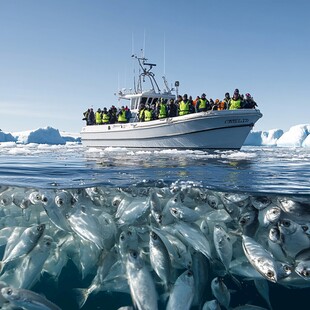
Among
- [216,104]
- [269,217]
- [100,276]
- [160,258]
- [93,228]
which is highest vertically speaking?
[216,104]

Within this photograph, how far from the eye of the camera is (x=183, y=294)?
4211 mm

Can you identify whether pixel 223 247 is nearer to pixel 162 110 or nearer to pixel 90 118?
pixel 162 110

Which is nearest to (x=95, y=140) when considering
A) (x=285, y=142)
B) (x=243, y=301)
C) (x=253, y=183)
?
(x=253, y=183)

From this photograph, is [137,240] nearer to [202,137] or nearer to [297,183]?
[297,183]

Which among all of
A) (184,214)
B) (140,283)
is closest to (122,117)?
(184,214)

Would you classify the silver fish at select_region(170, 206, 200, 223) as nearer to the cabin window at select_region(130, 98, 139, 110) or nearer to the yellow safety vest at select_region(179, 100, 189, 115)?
the yellow safety vest at select_region(179, 100, 189, 115)

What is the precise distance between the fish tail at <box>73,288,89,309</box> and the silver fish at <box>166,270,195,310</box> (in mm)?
1334

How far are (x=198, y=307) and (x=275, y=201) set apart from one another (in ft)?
7.79

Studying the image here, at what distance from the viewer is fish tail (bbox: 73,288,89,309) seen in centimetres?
497

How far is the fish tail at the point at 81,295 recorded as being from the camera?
4.97m

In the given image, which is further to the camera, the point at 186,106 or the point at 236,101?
the point at 186,106

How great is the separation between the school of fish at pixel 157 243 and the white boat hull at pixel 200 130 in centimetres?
1508

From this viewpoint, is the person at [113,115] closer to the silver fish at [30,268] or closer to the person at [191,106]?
the person at [191,106]

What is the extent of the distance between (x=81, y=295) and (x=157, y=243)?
1.38 m
